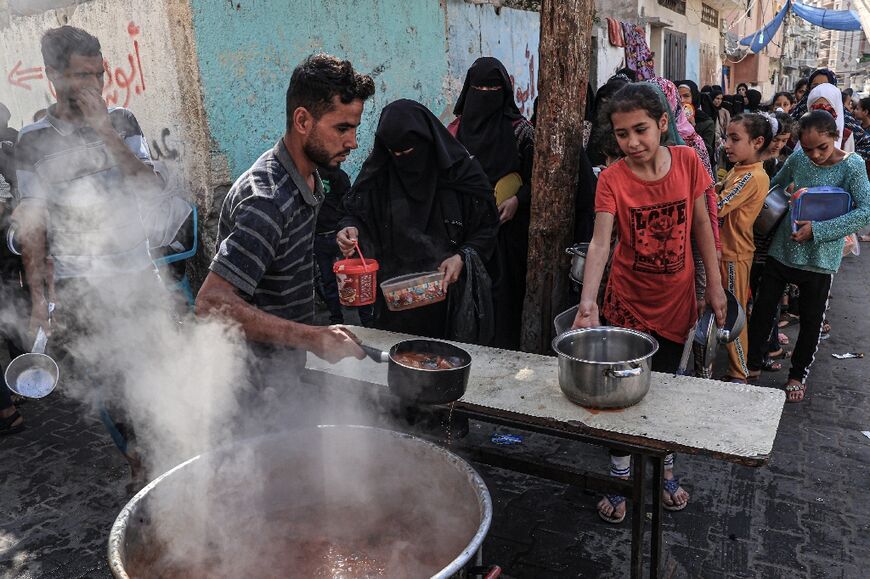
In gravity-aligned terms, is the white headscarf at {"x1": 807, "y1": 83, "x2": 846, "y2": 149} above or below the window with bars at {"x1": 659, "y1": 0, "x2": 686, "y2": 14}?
below

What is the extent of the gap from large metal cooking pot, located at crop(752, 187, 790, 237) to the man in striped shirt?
3.39 meters

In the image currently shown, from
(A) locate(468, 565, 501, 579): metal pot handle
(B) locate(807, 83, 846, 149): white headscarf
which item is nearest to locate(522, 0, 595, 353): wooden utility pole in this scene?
(A) locate(468, 565, 501, 579): metal pot handle

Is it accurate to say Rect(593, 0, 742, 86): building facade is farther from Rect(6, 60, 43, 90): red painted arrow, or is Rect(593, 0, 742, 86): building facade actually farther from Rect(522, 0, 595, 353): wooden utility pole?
Rect(6, 60, 43, 90): red painted arrow

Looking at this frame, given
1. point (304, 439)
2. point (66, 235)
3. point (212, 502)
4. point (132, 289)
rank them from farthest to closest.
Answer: point (132, 289), point (66, 235), point (304, 439), point (212, 502)

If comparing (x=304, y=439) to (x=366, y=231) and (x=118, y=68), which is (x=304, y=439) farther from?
(x=118, y=68)

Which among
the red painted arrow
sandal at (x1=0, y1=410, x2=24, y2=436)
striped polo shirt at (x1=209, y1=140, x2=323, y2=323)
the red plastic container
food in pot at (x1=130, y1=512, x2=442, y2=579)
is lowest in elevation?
sandal at (x1=0, y1=410, x2=24, y2=436)

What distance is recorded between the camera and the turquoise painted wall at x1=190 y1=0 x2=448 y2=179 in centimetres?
492

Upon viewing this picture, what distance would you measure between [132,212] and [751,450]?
3055mm

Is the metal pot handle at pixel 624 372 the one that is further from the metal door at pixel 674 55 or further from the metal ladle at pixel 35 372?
the metal door at pixel 674 55

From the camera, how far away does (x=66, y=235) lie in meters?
3.03

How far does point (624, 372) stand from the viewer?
2.04 meters

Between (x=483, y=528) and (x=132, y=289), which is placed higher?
(x=132, y=289)

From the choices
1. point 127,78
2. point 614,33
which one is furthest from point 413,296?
point 614,33

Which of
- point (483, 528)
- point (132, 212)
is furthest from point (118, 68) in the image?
point (483, 528)
